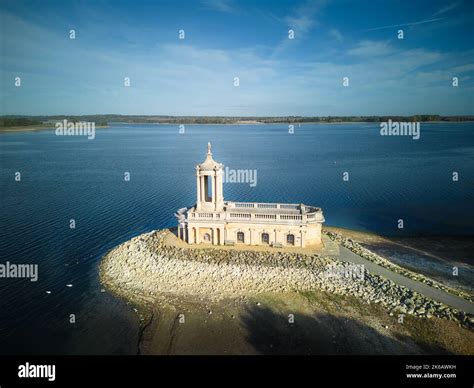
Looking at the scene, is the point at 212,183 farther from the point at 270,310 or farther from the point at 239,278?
the point at 270,310

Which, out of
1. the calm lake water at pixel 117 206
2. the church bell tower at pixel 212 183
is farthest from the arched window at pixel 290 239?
the calm lake water at pixel 117 206

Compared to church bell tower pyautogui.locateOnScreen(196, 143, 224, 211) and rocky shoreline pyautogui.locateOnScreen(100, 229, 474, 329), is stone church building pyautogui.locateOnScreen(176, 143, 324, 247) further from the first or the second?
rocky shoreline pyautogui.locateOnScreen(100, 229, 474, 329)

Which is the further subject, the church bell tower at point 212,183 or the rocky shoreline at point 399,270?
the church bell tower at point 212,183

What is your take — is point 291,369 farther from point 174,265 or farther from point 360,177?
point 360,177

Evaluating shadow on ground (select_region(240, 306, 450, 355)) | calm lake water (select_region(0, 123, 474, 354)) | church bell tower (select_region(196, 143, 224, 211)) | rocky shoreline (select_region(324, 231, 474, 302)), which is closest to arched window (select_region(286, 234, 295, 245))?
rocky shoreline (select_region(324, 231, 474, 302))

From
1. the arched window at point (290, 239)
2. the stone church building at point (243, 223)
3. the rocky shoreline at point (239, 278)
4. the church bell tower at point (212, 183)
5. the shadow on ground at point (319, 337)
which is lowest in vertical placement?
the shadow on ground at point (319, 337)

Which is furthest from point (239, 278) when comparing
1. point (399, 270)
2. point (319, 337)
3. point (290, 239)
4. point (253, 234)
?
point (399, 270)

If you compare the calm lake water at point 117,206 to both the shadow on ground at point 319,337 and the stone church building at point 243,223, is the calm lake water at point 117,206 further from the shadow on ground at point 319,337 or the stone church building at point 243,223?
the stone church building at point 243,223
